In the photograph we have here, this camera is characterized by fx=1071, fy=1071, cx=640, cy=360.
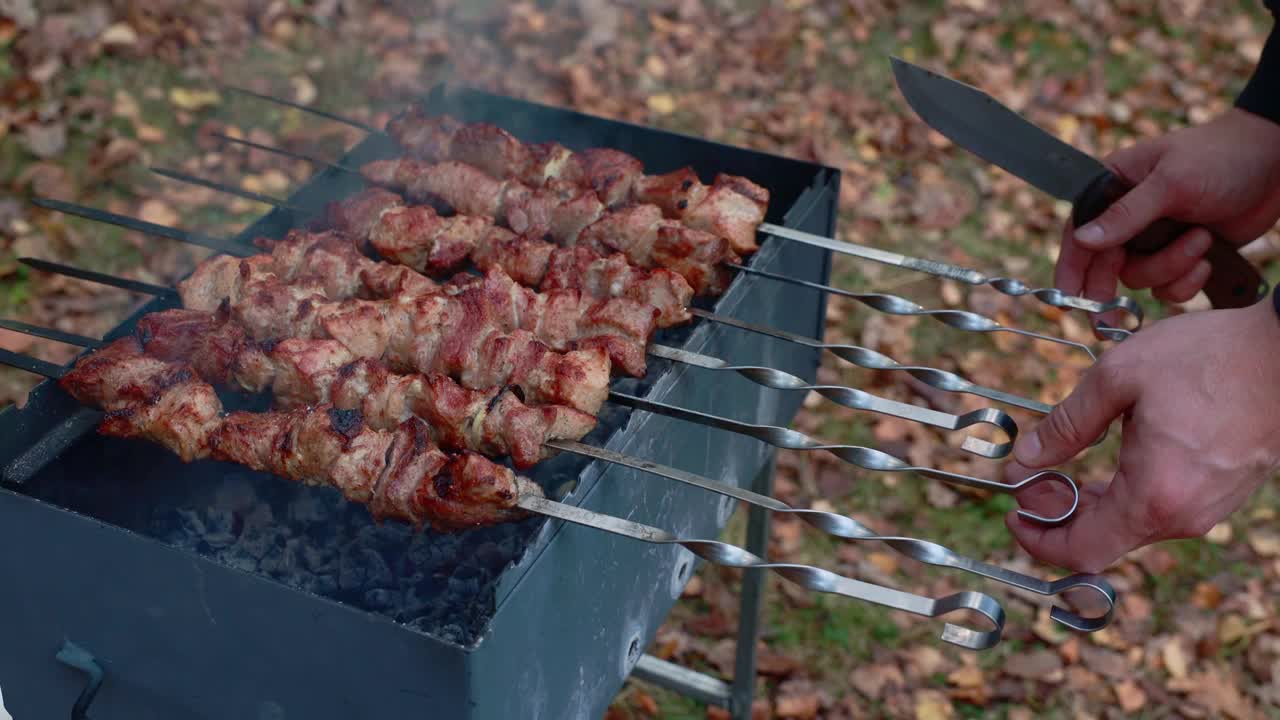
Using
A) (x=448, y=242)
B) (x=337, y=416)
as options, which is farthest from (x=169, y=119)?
(x=337, y=416)

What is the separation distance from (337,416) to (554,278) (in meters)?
0.78

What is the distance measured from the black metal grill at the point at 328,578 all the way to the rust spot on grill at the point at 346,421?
0.34 m

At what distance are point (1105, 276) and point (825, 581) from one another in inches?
72.9

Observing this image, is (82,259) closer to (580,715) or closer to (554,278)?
(554,278)

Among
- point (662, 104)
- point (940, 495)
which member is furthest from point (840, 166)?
point (940, 495)

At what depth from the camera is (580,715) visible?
2.47 m

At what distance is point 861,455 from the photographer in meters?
2.25

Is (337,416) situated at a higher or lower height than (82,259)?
→ higher

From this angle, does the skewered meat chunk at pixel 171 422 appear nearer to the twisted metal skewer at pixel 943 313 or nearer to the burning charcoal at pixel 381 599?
the burning charcoal at pixel 381 599

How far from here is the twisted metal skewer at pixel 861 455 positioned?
7.04ft

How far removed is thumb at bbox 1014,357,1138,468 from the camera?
7.26 feet

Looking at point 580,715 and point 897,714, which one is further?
point 897,714

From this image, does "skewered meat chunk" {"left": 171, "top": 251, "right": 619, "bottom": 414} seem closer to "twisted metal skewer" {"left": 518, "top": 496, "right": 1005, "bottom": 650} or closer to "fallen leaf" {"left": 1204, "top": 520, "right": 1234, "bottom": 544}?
"twisted metal skewer" {"left": 518, "top": 496, "right": 1005, "bottom": 650}

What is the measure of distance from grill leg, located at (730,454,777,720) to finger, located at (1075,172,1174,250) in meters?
1.21
